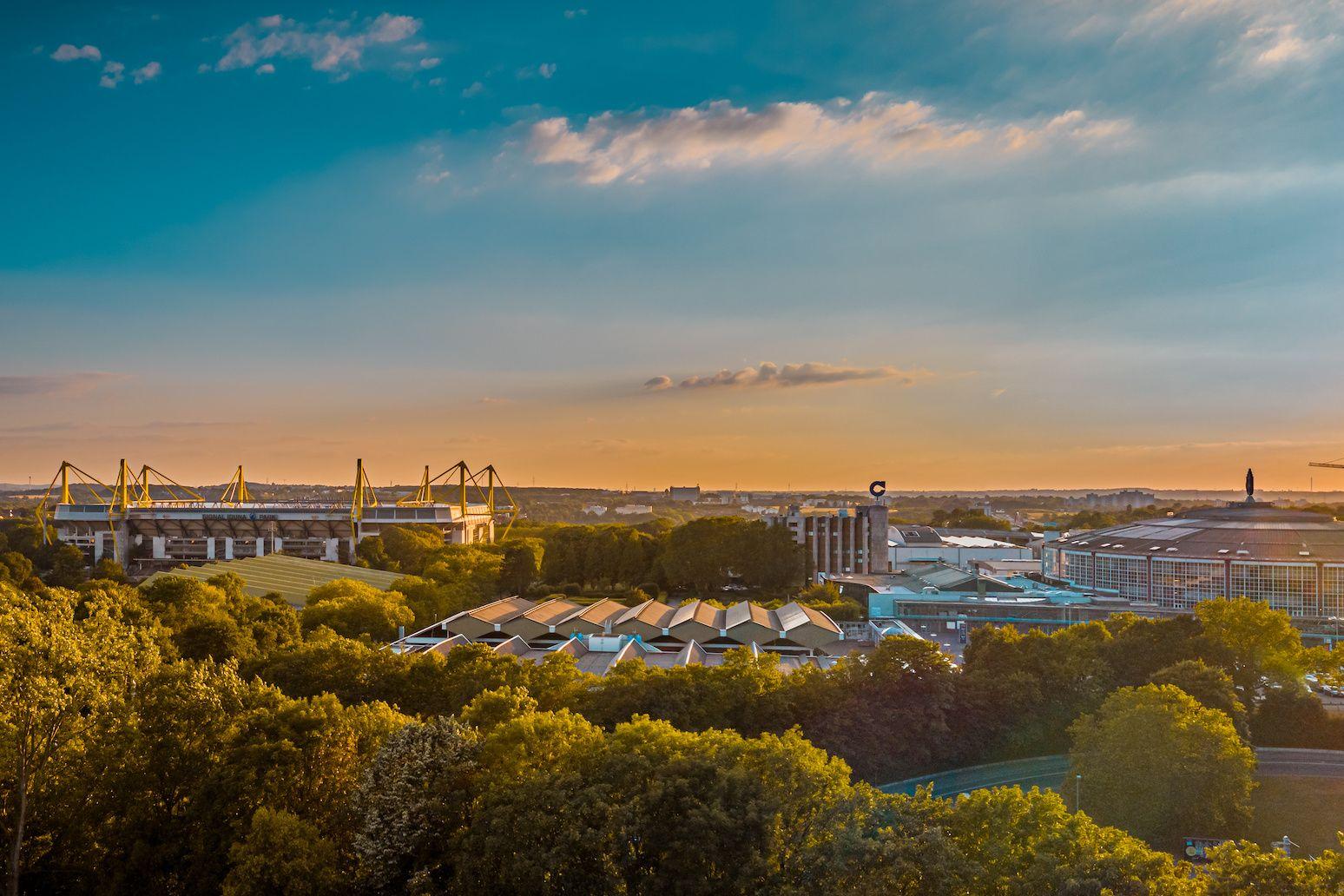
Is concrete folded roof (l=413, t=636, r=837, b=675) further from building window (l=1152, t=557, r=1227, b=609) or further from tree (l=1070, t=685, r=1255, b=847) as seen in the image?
building window (l=1152, t=557, r=1227, b=609)

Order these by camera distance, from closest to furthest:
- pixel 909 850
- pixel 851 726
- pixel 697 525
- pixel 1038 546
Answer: pixel 909 850 < pixel 851 726 < pixel 697 525 < pixel 1038 546

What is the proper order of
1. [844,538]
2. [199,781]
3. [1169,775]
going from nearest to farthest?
[199,781] < [1169,775] < [844,538]

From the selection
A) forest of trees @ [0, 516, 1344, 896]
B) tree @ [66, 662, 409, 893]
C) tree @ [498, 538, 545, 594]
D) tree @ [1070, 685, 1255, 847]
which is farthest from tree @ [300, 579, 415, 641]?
tree @ [1070, 685, 1255, 847]

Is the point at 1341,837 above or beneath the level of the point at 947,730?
above

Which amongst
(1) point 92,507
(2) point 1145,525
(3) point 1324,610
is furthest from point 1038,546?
(1) point 92,507

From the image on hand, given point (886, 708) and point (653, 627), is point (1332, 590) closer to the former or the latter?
point (653, 627)

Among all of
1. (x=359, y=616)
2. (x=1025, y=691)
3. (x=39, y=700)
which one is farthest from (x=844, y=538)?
(x=39, y=700)

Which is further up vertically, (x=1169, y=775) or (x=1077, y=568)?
(x=1077, y=568)

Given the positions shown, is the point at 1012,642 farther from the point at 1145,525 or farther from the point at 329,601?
the point at 1145,525
